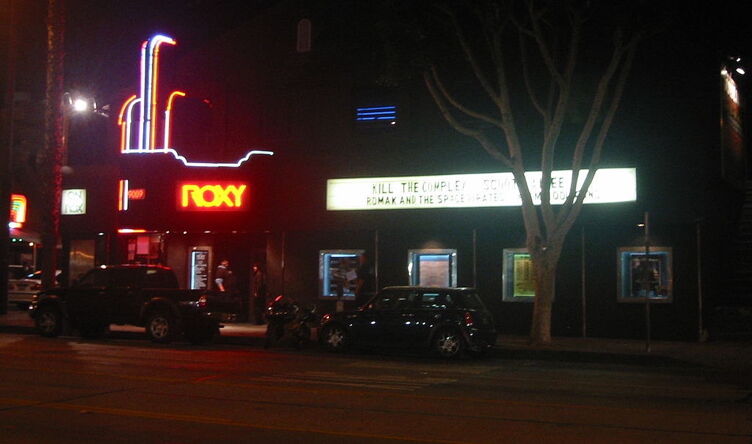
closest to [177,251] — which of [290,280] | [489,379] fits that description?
[290,280]

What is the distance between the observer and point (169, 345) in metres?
19.9

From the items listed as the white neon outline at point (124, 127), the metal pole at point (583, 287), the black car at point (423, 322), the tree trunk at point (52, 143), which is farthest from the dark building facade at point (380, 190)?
the black car at point (423, 322)

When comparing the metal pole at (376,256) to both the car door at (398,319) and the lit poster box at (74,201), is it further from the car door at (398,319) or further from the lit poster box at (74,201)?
the lit poster box at (74,201)

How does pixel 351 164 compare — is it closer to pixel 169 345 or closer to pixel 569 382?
pixel 169 345

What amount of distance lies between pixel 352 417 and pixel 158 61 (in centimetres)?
1898

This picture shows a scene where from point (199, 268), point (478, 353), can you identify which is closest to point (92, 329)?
point (199, 268)

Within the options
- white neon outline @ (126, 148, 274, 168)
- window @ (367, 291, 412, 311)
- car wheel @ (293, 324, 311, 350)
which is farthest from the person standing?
window @ (367, 291, 412, 311)

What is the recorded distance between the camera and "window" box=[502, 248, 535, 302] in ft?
74.2

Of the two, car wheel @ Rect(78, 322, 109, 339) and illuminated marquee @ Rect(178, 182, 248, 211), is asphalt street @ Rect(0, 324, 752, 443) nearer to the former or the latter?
car wheel @ Rect(78, 322, 109, 339)

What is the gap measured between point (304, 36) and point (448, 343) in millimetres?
12228

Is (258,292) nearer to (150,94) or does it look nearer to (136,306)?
(136,306)

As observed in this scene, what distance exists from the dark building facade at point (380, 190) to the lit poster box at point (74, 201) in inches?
87.5

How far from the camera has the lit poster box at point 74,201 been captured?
1199 inches

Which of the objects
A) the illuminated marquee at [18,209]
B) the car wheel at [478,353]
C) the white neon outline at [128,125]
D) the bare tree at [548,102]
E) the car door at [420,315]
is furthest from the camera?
the illuminated marquee at [18,209]
